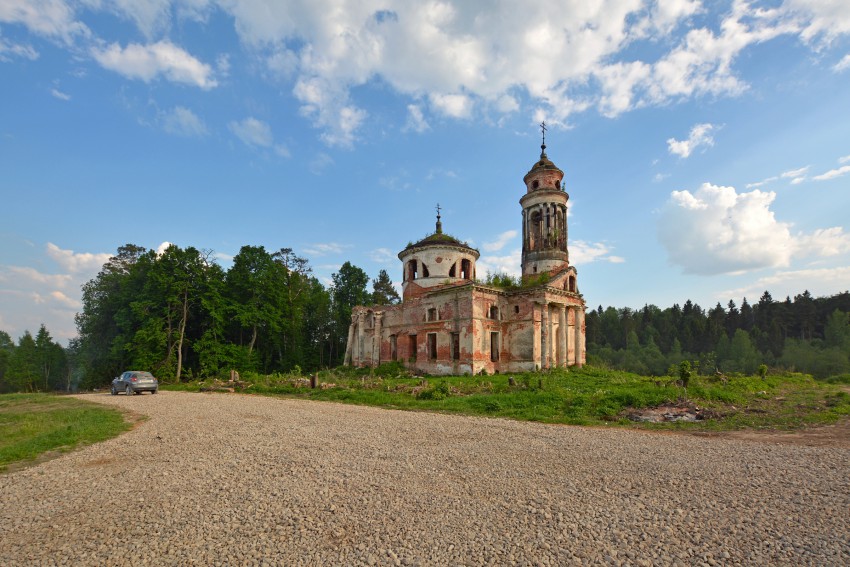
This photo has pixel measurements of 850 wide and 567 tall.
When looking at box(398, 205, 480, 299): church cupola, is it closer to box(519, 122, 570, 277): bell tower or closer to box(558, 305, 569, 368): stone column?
box(519, 122, 570, 277): bell tower

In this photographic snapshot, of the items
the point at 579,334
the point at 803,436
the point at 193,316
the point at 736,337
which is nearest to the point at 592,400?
the point at 803,436

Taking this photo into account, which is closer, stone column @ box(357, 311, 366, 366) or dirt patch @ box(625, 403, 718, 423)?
dirt patch @ box(625, 403, 718, 423)

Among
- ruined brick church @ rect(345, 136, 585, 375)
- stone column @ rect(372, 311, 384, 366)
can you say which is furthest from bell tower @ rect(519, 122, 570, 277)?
stone column @ rect(372, 311, 384, 366)

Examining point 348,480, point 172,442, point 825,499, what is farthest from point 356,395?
point 825,499

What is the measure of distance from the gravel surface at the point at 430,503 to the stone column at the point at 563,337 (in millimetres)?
21239

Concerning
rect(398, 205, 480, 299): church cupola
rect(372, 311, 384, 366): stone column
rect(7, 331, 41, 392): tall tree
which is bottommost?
rect(7, 331, 41, 392): tall tree

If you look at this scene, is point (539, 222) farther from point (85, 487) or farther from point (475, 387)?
point (85, 487)

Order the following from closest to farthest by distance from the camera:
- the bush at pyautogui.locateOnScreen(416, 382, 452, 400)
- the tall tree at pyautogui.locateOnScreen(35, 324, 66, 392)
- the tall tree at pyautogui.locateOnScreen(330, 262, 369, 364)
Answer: the bush at pyautogui.locateOnScreen(416, 382, 452, 400), the tall tree at pyautogui.locateOnScreen(330, 262, 369, 364), the tall tree at pyautogui.locateOnScreen(35, 324, 66, 392)

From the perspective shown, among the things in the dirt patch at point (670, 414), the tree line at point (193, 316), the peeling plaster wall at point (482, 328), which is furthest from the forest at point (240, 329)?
the dirt patch at point (670, 414)

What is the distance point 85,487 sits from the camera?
6863mm

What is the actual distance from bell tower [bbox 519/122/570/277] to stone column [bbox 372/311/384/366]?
12.7 meters

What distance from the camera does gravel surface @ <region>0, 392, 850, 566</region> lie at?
4.64 m

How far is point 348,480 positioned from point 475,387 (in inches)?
610

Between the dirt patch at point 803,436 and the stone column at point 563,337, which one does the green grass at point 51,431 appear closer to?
the dirt patch at point 803,436
